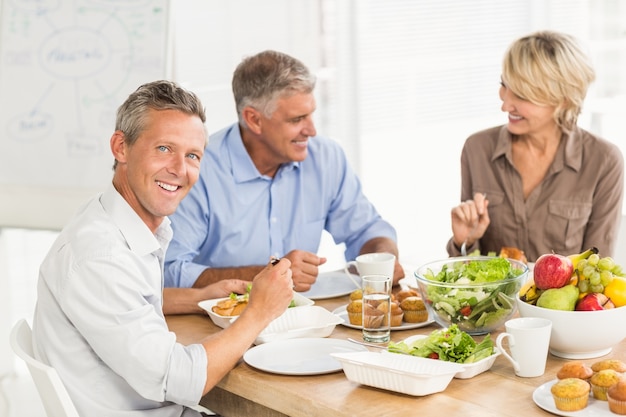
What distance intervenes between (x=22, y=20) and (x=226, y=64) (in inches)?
40.2

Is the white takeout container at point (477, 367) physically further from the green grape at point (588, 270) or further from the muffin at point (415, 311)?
the muffin at point (415, 311)

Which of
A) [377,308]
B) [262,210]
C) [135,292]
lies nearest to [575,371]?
[377,308]

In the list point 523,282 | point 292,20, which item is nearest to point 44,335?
point 523,282

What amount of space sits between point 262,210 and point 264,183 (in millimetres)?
88

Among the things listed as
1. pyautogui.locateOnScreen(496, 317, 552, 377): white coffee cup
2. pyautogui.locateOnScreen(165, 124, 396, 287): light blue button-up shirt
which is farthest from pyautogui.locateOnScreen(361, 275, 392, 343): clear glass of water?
pyautogui.locateOnScreen(165, 124, 396, 287): light blue button-up shirt

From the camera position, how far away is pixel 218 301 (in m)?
2.23

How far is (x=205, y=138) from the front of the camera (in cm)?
202

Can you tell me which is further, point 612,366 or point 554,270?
point 554,270

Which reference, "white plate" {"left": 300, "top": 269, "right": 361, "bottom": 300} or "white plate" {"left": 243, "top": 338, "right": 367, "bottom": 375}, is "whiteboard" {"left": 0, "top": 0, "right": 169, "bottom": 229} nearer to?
"white plate" {"left": 300, "top": 269, "right": 361, "bottom": 300}

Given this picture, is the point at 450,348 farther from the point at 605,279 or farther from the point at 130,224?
the point at 130,224

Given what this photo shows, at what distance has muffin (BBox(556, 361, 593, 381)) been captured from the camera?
158cm

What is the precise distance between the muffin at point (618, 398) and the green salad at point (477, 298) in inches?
17.8

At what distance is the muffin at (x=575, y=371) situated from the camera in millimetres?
1582

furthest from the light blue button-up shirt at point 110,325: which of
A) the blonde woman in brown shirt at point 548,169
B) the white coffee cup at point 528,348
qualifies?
the blonde woman in brown shirt at point 548,169
